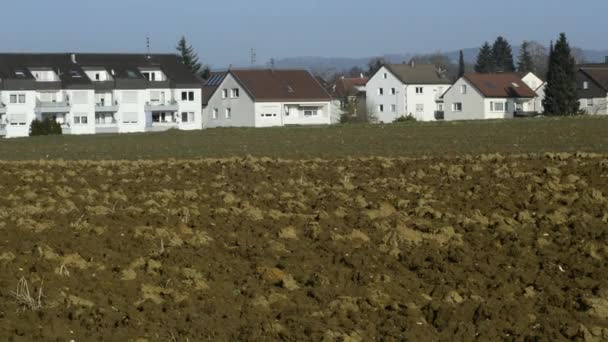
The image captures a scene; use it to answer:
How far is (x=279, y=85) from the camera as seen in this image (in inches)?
3848

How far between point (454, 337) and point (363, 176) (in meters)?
13.0

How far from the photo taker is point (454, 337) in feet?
28.5

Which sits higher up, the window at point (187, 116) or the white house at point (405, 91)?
the white house at point (405, 91)

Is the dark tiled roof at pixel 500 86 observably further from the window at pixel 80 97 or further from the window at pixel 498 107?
the window at pixel 80 97

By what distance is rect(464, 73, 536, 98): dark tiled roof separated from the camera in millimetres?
104062

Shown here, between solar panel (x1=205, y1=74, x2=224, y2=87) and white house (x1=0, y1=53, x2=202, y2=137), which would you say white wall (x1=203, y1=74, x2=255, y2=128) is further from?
white house (x1=0, y1=53, x2=202, y2=137)

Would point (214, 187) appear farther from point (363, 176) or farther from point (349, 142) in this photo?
point (349, 142)

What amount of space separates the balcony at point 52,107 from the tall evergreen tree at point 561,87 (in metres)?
40.6

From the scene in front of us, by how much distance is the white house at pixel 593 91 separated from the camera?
108 meters

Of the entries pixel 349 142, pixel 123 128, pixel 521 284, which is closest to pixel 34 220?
pixel 521 284

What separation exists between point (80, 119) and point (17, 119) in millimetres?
5494

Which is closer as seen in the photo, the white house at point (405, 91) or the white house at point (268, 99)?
the white house at point (268, 99)

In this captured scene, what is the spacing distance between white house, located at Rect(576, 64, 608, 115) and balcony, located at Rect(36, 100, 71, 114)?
169 feet

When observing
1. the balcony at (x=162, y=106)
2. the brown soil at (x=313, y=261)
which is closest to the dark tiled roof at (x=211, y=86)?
the balcony at (x=162, y=106)
